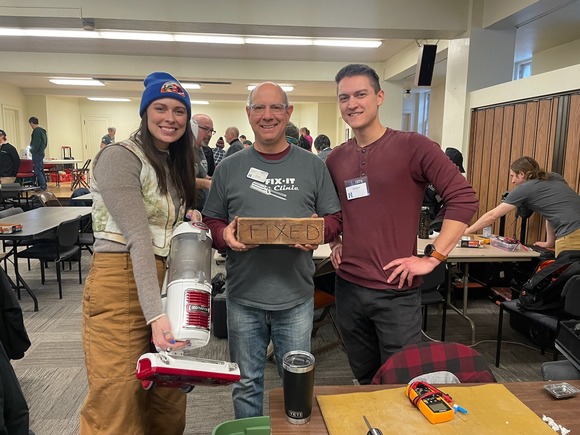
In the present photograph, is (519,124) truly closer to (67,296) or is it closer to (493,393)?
(493,393)

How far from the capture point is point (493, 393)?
1078mm

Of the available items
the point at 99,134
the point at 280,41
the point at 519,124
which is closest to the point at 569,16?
the point at 519,124

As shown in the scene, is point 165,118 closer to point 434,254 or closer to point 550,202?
point 434,254

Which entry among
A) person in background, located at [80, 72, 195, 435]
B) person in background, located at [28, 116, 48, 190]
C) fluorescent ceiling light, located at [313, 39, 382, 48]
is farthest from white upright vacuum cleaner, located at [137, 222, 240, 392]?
person in background, located at [28, 116, 48, 190]

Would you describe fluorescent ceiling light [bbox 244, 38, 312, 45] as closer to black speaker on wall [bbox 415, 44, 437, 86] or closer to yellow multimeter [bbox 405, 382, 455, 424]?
black speaker on wall [bbox 415, 44, 437, 86]

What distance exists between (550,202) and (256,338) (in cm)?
294

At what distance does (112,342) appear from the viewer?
4.47 ft

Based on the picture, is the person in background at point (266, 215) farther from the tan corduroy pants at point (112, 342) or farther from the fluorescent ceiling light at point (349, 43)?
the fluorescent ceiling light at point (349, 43)

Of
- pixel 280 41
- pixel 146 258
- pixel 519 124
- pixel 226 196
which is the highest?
pixel 280 41

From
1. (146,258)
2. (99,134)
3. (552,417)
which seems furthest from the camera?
(99,134)

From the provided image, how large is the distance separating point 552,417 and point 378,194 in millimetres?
879

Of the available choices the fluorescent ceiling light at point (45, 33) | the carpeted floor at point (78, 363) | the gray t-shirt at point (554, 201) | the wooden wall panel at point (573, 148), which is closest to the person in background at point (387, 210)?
the carpeted floor at point (78, 363)

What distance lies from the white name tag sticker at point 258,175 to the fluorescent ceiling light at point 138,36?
526cm

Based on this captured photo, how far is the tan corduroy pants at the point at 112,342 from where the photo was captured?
52.8 inches
